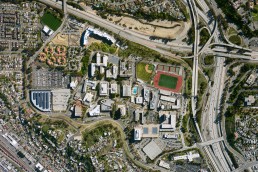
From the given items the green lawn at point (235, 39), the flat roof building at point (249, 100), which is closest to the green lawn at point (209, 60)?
the green lawn at point (235, 39)

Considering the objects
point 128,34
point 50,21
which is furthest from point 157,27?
point 50,21

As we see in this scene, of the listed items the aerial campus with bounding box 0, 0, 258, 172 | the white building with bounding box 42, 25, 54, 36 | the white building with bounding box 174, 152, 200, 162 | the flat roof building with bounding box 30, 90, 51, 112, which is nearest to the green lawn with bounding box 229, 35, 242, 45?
the aerial campus with bounding box 0, 0, 258, 172

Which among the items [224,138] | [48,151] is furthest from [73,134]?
[224,138]

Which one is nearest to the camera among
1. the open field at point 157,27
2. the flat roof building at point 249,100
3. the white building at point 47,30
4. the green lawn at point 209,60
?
the white building at point 47,30

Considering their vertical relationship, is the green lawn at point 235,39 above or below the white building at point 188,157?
above

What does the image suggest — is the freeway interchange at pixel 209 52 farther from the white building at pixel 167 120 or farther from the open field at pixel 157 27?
the white building at pixel 167 120

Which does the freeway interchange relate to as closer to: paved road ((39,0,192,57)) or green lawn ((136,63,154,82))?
paved road ((39,0,192,57))
